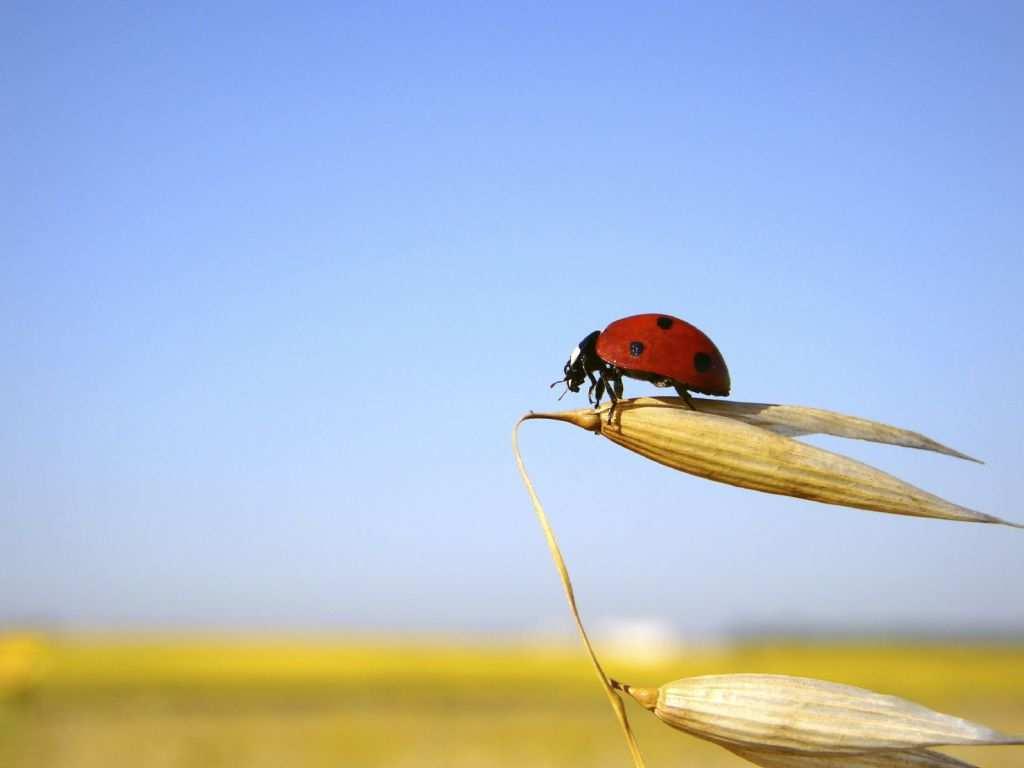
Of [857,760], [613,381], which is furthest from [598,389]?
[857,760]

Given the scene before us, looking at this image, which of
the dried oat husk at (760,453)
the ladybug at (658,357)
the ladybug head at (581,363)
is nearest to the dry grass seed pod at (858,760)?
the dried oat husk at (760,453)

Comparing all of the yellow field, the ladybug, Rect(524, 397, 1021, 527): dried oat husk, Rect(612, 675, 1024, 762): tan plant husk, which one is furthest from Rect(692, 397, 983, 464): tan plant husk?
the yellow field

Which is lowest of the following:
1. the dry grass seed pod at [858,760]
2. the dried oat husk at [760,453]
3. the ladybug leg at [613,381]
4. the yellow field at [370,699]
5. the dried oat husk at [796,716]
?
the dry grass seed pod at [858,760]

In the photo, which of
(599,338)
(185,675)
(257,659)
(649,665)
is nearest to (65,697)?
(185,675)

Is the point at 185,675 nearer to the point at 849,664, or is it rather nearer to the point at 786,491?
the point at 849,664

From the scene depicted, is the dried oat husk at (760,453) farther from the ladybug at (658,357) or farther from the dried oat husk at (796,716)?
the ladybug at (658,357)

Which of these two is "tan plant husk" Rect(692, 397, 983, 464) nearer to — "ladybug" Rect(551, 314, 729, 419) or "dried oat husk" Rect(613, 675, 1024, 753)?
"dried oat husk" Rect(613, 675, 1024, 753)
